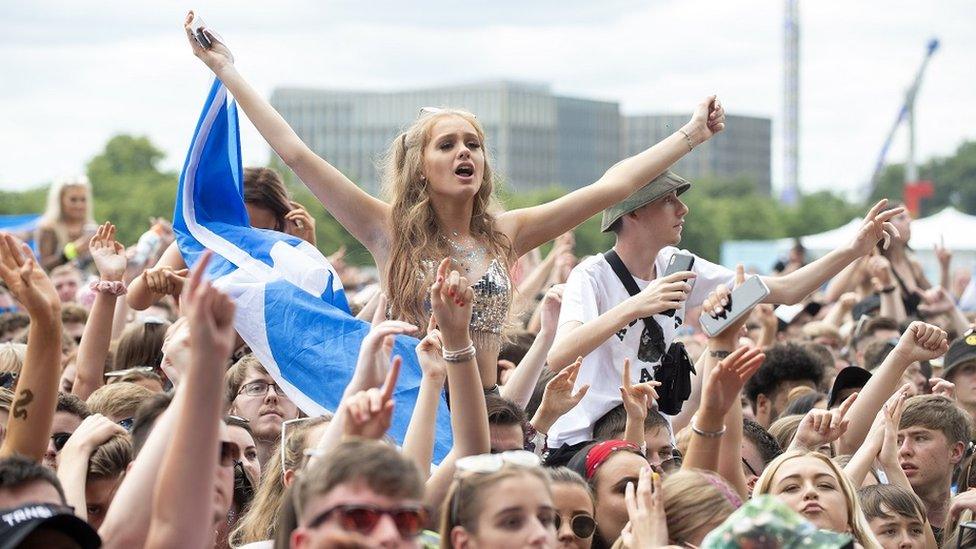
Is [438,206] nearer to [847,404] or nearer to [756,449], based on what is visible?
[756,449]

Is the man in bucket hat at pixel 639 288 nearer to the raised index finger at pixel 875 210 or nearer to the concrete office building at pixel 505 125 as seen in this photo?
the raised index finger at pixel 875 210

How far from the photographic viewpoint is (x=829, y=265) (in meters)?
6.46

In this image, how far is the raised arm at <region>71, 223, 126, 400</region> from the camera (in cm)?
634

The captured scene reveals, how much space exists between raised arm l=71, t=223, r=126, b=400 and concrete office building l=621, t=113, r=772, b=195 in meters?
129

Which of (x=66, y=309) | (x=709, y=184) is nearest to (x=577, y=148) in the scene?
(x=709, y=184)

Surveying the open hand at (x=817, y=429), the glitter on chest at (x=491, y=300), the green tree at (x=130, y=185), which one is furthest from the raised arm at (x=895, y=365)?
the green tree at (x=130, y=185)

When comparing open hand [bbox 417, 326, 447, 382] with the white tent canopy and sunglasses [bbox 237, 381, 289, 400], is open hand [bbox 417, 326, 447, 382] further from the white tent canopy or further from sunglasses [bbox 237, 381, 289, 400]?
the white tent canopy

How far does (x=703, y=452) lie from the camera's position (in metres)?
4.87

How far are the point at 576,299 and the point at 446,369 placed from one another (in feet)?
5.07

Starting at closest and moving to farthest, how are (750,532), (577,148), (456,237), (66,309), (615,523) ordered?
(750,532) → (615,523) → (456,237) → (66,309) → (577,148)

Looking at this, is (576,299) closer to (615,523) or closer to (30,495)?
(615,523)

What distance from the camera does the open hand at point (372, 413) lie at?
3.69m

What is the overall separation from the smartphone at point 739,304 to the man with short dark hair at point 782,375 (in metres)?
2.97

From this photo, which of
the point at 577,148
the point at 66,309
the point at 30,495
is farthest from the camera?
the point at 577,148
